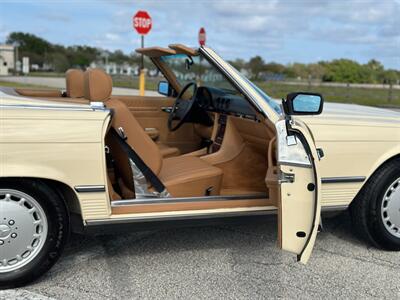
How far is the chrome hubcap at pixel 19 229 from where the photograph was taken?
2795 mm

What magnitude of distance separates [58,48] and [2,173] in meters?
80.3

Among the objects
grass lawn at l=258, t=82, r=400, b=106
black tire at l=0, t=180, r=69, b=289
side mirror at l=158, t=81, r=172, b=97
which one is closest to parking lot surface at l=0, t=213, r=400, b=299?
black tire at l=0, t=180, r=69, b=289

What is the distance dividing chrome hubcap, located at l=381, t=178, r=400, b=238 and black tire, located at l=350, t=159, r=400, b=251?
30 millimetres

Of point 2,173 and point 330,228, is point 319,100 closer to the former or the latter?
point 330,228

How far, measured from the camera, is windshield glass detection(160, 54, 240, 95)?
13.8ft

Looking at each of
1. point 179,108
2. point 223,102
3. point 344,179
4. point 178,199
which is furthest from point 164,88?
point 344,179

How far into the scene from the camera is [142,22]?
12.6m

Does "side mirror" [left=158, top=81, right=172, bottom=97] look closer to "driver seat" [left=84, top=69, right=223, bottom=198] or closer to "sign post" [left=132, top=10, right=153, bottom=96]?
"driver seat" [left=84, top=69, right=223, bottom=198]

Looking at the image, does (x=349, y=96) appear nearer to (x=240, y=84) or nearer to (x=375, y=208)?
(x=375, y=208)

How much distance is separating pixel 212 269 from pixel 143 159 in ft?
2.97

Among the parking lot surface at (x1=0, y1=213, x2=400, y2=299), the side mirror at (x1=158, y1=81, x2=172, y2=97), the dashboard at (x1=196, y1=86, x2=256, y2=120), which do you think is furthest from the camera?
the side mirror at (x1=158, y1=81, x2=172, y2=97)

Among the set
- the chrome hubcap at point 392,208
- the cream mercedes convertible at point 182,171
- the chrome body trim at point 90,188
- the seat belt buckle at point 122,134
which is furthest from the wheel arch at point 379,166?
the chrome body trim at point 90,188

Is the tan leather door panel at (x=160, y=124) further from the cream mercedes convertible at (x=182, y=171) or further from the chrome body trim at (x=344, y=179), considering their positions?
the chrome body trim at (x=344, y=179)

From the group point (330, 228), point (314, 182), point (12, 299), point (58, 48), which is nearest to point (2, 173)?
point (12, 299)
